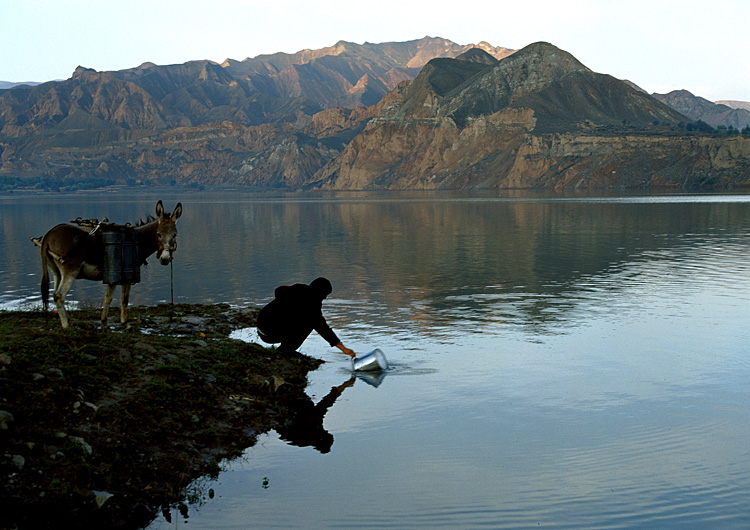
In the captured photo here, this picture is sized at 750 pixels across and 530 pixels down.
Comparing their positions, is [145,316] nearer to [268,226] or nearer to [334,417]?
[334,417]

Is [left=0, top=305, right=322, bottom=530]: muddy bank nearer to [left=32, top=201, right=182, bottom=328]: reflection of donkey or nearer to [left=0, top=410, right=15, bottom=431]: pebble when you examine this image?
[left=0, top=410, right=15, bottom=431]: pebble

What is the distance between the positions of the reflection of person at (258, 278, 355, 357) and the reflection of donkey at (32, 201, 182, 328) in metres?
2.66

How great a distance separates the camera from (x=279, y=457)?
37.2 feet

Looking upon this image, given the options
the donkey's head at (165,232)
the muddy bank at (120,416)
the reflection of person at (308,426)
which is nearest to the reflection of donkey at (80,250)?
the donkey's head at (165,232)

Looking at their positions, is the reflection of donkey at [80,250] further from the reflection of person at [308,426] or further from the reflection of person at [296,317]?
the reflection of person at [308,426]

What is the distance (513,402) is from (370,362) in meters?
3.43

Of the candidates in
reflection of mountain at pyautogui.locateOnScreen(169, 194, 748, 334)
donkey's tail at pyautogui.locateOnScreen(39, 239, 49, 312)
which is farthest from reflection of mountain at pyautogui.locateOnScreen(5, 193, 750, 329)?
donkey's tail at pyautogui.locateOnScreen(39, 239, 49, 312)

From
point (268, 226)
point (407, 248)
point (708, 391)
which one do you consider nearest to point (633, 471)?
point (708, 391)

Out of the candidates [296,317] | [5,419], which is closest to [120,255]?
[296,317]

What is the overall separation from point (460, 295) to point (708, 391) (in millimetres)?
14370

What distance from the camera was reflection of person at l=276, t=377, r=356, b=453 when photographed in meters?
12.1

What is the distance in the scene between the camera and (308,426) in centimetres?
1286

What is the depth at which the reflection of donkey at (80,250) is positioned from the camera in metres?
14.5

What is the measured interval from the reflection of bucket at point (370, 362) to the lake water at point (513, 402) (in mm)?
433
